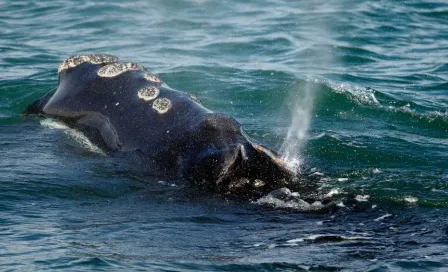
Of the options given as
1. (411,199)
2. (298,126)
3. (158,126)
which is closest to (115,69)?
(158,126)

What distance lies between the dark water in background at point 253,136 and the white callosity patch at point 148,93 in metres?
0.96

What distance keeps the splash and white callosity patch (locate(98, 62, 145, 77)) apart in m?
2.27

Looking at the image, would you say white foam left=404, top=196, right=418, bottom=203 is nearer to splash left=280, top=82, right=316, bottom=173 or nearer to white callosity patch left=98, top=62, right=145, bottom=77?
splash left=280, top=82, right=316, bottom=173

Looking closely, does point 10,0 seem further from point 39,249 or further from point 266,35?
point 39,249

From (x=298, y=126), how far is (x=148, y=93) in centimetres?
333

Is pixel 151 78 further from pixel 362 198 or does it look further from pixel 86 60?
pixel 362 198

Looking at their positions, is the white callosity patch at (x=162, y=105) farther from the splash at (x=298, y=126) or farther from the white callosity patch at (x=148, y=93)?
the splash at (x=298, y=126)

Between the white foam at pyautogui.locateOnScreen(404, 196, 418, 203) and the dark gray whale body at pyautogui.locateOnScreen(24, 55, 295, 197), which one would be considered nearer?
the white foam at pyautogui.locateOnScreen(404, 196, 418, 203)

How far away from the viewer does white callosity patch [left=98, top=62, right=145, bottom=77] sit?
39.8 ft

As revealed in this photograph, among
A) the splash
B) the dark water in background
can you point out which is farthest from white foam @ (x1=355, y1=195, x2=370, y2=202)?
the splash

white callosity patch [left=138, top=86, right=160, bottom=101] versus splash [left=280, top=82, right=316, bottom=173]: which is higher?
white callosity patch [left=138, top=86, right=160, bottom=101]

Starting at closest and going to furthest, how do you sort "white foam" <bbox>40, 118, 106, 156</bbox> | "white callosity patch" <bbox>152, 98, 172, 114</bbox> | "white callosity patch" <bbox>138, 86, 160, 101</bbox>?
"white callosity patch" <bbox>152, 98, 172, 114</bbox> → "white callosity patch" <bbox>138, 86, 160, 101</bbox> → "white foam" <bbox>40, 118, 106, 156</bbox>

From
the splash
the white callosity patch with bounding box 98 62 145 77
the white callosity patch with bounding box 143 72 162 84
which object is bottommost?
the splash

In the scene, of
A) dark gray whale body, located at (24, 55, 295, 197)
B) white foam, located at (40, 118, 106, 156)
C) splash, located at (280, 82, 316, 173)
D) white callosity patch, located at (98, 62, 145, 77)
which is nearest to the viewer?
dark gray whale body, located at (24, 55, 295, 197)
